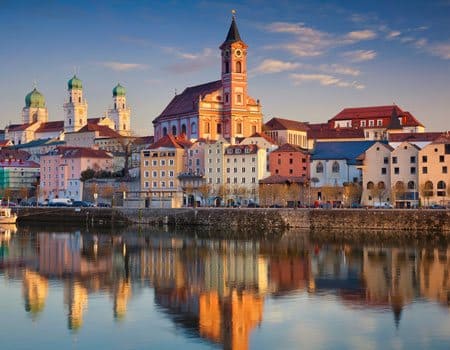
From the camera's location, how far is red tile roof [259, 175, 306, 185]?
71.6 meters

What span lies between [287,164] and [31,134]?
79.6m

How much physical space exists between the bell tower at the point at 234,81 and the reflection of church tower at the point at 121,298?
56.5 m

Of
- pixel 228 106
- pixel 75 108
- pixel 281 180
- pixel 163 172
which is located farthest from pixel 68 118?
pixel 281 180

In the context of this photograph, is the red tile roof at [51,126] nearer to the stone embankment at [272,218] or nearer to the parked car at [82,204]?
the parked car at [82,204]

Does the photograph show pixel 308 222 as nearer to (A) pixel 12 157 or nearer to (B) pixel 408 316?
(B) pixel 408 316

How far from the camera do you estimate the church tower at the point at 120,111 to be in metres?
154

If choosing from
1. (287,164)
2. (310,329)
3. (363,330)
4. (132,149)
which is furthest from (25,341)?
(132,149)

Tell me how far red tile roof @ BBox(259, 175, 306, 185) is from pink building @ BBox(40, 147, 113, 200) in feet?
84.4

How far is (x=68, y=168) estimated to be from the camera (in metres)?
92.0

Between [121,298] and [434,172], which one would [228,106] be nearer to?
[434,172]

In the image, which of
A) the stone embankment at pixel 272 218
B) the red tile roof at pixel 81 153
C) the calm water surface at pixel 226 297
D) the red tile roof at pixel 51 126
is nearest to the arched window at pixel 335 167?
the stone embankment at pixel 272 218

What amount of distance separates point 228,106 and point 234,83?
2.77 metres

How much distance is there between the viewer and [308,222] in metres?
58.5

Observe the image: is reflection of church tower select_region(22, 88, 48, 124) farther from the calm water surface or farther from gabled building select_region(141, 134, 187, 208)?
the calm water surface
